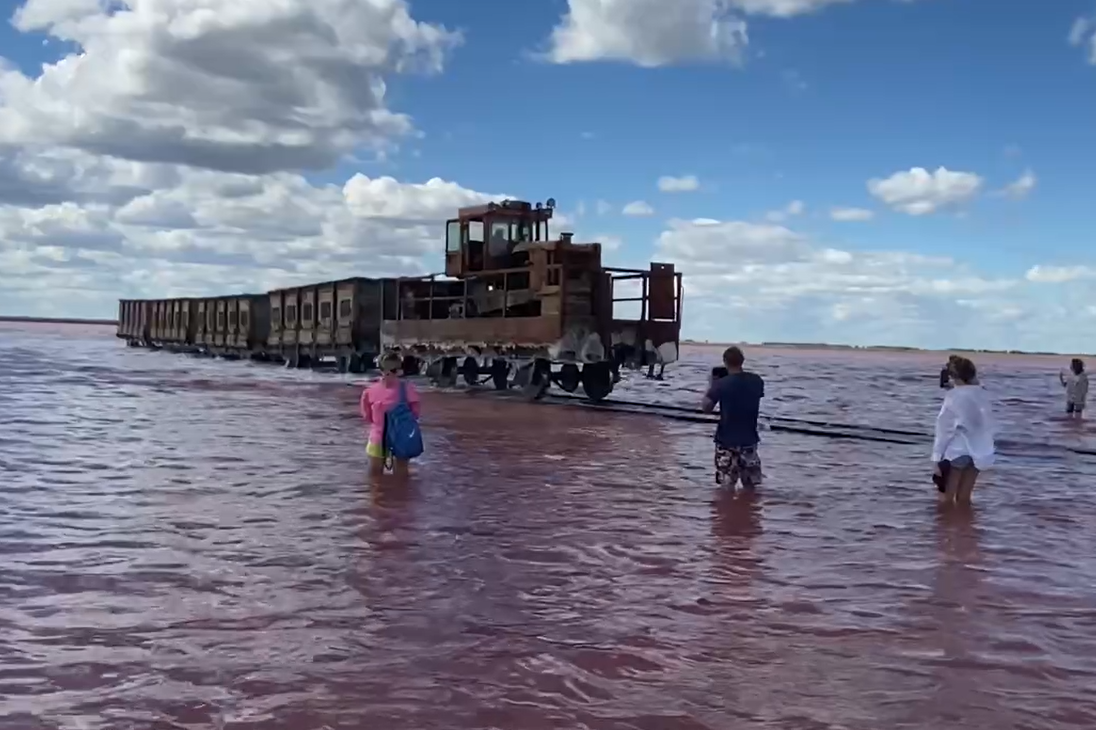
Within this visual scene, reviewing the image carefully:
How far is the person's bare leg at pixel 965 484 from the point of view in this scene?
8492 mm

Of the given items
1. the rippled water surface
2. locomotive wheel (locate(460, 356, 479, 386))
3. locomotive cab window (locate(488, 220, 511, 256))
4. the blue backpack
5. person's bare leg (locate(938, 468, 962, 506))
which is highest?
locomotive cab window (locate(488, 220, 511, 256))

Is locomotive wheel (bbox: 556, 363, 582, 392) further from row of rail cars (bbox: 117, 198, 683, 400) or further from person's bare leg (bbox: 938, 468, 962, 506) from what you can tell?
person's bare leg (bbox: 938, 468, 962, 506)

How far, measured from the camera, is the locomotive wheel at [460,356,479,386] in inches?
871

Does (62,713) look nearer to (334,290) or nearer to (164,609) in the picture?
(164,609)

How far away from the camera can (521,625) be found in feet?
16.3

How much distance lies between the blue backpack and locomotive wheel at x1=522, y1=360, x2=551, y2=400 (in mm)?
10183

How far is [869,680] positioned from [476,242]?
17.3 meters

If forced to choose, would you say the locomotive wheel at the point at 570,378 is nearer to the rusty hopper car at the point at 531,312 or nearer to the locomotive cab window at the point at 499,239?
the rusty hopper car at the point at 531,312

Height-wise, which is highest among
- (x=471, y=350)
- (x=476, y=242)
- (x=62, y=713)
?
(x=476, y=242)

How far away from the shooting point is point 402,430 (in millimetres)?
9320

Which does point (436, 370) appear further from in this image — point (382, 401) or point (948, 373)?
point (948, 373)

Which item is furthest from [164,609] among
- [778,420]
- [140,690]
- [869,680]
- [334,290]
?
[334,290]

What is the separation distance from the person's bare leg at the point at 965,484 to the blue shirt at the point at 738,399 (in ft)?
5.41

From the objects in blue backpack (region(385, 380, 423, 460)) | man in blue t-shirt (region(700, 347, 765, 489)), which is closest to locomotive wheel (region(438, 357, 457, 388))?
blue backpack (region(385, 380, 423, 460))
